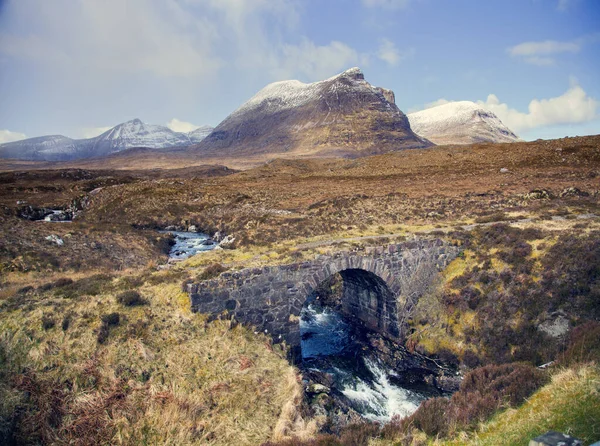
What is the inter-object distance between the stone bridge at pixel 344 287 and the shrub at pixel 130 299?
191 cm

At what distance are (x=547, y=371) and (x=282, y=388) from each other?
8.25 meters

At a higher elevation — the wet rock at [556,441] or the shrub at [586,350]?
the wet rock at [556,441]

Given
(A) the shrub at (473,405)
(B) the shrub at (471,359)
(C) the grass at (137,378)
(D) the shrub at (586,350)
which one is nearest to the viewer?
(A) the shrub at (473,405)

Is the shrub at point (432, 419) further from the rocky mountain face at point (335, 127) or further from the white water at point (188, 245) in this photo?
the rocky mountain face at point (335, 127)

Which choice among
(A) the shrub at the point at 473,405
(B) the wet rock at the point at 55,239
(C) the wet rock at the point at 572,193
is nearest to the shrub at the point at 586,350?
(A) the shrub at the point at 473,405

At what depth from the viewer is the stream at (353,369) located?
15.4 meters

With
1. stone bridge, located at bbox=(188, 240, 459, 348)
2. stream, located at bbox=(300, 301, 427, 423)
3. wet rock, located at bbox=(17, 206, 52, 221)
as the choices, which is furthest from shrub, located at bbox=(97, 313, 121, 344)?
wet rock, located at bbox=(17, 206, 52, 221)

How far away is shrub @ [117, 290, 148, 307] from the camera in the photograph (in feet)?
47.3

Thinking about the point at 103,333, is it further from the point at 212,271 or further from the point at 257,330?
the point at 257,330

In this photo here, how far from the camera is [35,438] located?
10.2 m

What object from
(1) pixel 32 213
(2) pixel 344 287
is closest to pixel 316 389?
(2) pixel 344 287

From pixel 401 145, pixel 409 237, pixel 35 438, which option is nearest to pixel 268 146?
pixel 401 145

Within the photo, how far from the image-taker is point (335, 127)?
531ft

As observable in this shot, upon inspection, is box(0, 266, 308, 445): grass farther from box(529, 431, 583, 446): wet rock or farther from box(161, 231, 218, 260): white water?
box(161, 231, 218, 260): white water
